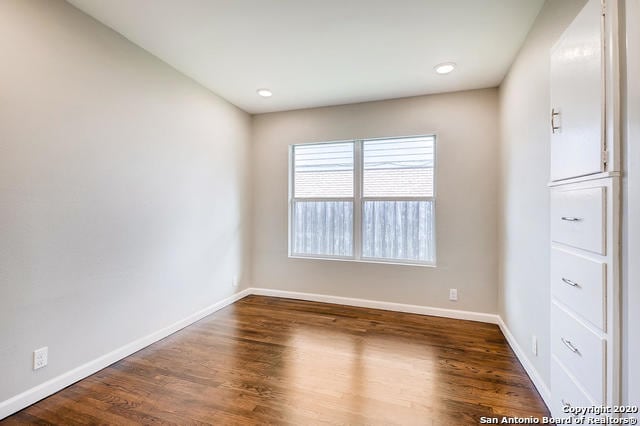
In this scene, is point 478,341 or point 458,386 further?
point 478,341

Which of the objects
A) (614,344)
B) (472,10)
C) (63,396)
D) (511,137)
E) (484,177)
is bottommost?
(63,396)

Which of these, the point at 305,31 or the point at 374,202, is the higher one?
the point at 305,31

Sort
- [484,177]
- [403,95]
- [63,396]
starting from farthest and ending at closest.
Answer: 1. [403,95]
2. [484,177]
3. [63,396]

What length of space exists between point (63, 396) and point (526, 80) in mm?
4007

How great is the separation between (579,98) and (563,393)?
1.47 m

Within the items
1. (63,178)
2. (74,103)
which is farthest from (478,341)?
(74,103)

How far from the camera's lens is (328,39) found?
232 centimetres

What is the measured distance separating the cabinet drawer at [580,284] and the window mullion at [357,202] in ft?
7.42

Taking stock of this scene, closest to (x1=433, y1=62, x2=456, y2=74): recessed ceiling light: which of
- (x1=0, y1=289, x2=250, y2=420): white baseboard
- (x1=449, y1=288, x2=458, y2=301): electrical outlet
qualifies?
(x1=449, y1=288, x2=458, y2=301): electrical outlet

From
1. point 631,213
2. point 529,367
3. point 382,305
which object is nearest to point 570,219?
point 631,213

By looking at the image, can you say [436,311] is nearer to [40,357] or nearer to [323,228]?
[323,228]

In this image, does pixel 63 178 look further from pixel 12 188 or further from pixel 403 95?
pixel 403 95

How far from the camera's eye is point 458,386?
1991 millimetres

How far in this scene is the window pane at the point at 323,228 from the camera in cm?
379
